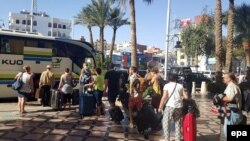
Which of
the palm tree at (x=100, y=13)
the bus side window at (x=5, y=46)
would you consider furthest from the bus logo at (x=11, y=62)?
the palm tree at (x=100, y=13)

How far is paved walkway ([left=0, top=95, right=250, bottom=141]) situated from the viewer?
902 cm

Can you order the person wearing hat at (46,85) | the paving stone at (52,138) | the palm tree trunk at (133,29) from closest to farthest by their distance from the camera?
1. the paving stone at (52,138)
2. the person wearing hat at (46,85)
3. the palm tree trunk at (133,29)

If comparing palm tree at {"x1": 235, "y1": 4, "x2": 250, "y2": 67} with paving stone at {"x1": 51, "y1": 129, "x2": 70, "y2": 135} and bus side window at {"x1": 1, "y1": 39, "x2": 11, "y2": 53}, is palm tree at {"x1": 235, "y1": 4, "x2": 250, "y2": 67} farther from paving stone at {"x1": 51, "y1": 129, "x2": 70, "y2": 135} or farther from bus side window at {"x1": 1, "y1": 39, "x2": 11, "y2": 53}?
paving stone at {"x1": 51, "y1": 129, "x2": 70, "y2": 135}

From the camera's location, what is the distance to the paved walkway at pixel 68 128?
29.6ft

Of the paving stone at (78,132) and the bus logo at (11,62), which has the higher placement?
the bus logo at (11,62)

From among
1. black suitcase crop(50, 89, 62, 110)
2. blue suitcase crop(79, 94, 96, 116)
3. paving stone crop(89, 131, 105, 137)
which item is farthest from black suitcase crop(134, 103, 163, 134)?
black suitcase crop(50, 89, 62, 110)

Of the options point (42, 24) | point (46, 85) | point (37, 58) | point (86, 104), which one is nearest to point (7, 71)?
point (37, 58)

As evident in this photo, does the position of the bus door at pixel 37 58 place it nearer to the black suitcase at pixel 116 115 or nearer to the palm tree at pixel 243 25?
the black suitcase at pixel 116 115

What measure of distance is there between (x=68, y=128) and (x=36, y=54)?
307 inches

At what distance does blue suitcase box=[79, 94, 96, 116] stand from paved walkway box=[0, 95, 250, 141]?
0.23m

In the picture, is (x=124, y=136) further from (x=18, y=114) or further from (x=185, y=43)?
(x=185, y=43)

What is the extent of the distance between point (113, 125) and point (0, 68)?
23.8 ft

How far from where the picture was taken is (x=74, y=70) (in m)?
18.4

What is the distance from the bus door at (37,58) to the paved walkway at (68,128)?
4.22 m
